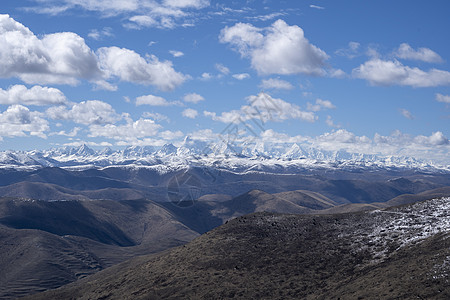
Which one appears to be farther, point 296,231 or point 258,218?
point 258,218

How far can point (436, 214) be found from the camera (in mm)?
96812

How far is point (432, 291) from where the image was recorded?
57.2 metres

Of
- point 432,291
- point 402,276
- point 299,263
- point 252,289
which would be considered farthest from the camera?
point 299,263

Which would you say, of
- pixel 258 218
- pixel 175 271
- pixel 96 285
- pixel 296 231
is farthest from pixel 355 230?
pixel 96 285

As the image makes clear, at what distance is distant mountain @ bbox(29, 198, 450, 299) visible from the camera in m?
67.6

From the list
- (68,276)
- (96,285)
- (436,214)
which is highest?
(436,214)

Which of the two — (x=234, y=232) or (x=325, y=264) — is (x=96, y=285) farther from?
(x=325, y=264)

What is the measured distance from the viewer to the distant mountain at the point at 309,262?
222 feet

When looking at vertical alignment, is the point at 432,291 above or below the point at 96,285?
above

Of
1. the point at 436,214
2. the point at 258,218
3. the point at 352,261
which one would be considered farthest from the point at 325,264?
the point at 258,218

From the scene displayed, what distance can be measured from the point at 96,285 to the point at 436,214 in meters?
85.7

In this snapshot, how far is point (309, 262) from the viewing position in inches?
3529

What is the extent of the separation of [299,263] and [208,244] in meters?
29.3

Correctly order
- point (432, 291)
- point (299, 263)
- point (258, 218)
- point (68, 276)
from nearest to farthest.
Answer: point (432, 291), point (299, 263), point (258, 218), point (68, 276)
